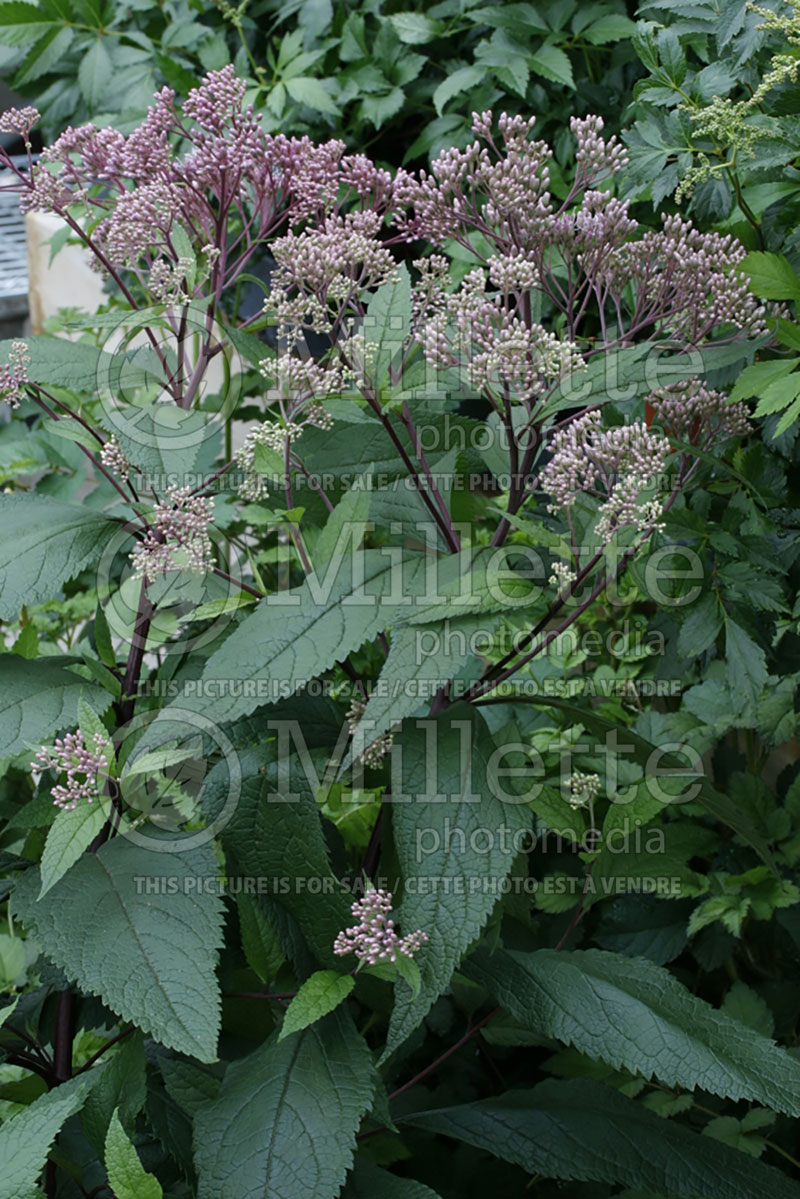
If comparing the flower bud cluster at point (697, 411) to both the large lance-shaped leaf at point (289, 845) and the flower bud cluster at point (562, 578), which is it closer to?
the flower bud cluster at point (562, 578)

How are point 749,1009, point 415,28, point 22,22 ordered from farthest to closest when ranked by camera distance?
point 22,22 → point 415,28 → point 749,1009

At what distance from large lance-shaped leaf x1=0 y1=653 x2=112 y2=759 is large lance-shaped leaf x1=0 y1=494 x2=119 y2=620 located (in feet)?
0.22

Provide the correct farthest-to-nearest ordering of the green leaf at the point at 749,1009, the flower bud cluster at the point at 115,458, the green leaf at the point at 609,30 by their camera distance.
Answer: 1. the green leaf at the point at 609,30
2. the green leaf at the point at 749,1009
3. the flower bud cluster at the point at 115,458

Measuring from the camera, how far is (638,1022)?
83 cm

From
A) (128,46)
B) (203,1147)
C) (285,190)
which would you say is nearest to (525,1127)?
(203,1147)

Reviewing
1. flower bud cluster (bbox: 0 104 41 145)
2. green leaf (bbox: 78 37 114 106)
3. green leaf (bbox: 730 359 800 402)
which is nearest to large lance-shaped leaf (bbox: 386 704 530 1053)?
green leaf (bbox: 730 359 800 402)

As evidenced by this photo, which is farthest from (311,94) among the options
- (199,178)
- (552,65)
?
(199,178)

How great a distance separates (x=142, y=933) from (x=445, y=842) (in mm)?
219

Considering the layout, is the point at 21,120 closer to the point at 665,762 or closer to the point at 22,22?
the point at 665,762

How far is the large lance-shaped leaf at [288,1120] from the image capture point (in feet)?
2.38

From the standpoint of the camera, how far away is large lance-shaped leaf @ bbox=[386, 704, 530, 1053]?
73 centimetres

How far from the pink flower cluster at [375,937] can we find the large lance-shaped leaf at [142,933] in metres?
0.09

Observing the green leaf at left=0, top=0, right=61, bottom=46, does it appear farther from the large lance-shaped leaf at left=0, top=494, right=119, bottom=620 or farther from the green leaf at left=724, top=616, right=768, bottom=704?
the green leaf at left=724, top=616, right=768, bottom=704

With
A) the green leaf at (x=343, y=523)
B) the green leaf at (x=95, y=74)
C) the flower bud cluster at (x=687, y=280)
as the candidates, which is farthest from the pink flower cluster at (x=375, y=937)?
the green leaf at (x=95, y=74)
